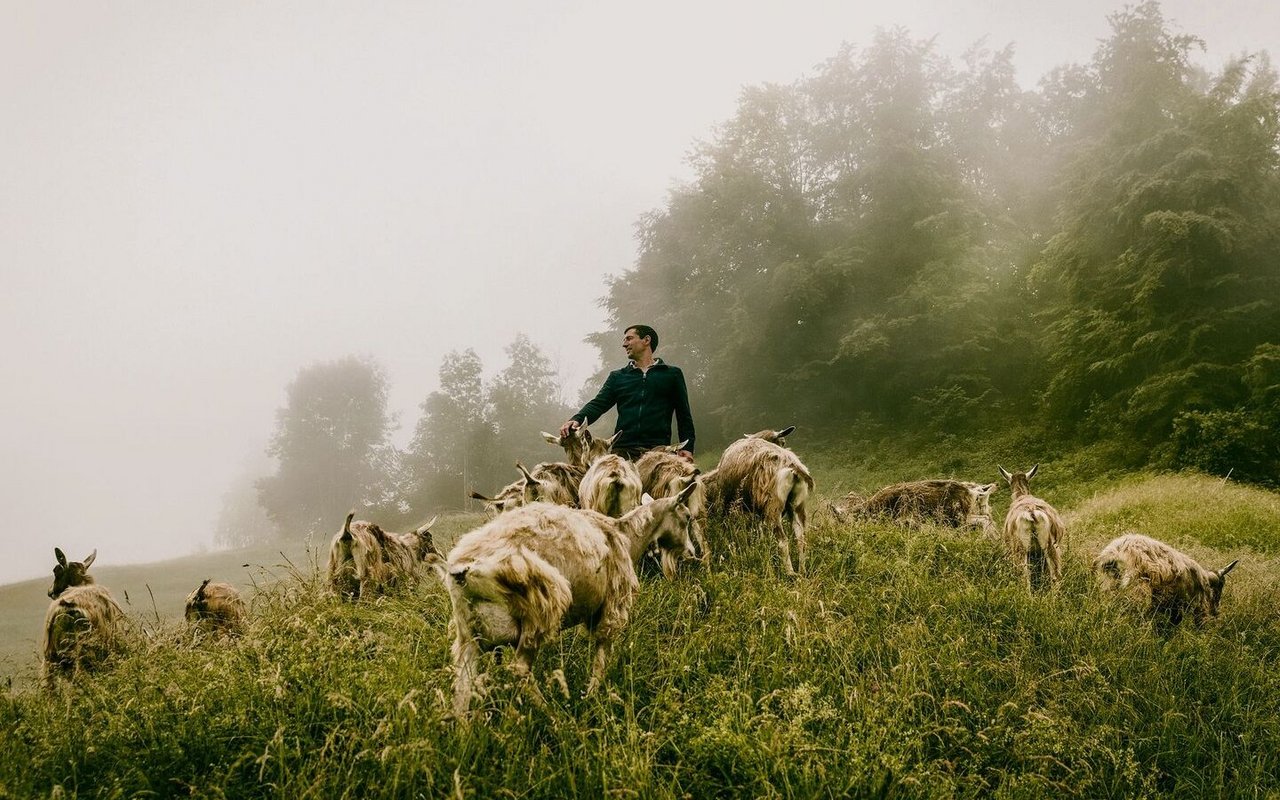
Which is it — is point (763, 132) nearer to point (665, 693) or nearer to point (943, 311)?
point (943, 311)

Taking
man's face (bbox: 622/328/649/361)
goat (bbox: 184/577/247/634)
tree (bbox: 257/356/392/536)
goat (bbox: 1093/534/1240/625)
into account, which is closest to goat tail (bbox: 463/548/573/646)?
man's face (bbox: 622/328/649/361)

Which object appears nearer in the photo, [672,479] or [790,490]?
[672,479]

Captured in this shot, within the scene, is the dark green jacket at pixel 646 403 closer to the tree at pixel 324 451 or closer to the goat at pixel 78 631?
the goat at pixel 78 631

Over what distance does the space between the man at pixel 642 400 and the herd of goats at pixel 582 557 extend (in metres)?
0.35

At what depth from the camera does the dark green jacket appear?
7613 mm

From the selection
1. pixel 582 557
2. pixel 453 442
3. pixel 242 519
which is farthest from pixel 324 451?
pixel 582 557

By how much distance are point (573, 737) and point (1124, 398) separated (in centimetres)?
1889

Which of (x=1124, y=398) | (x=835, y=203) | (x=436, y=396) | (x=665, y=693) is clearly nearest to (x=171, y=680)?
(x=665, y=693)

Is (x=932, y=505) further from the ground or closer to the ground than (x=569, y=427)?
closer to the ground

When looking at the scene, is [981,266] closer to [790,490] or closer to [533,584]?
[790,490]

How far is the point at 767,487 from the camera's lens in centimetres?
665

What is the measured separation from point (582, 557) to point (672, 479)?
271 cm

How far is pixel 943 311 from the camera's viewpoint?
66.1 ft

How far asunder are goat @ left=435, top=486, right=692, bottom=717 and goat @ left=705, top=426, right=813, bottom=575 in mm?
2740
